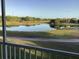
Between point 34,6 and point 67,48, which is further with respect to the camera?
point 34,6

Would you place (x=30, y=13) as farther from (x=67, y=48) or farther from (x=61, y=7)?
(x=67, y=48)

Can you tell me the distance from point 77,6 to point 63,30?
0.58 meters

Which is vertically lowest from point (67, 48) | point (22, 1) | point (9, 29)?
point (67, 48)

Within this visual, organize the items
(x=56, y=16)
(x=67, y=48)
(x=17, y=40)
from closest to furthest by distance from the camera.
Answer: (x=67, y=48)
(x=56, y=16)
(x=17, y=40)

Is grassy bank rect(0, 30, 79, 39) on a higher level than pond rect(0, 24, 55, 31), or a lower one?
lower

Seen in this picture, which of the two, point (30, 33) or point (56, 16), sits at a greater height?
point (56, 16)

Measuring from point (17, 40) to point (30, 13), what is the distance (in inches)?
26.3

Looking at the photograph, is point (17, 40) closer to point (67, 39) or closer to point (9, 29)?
point (9, 29)

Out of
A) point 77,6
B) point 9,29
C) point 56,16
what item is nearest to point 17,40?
point 9,29

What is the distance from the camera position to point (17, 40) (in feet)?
15.6

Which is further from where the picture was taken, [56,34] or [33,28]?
[33,28]

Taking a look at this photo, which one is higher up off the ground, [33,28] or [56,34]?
[33,28]

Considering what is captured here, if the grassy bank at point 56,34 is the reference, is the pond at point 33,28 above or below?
above

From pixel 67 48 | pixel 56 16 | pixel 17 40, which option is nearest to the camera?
pixel 67 48
